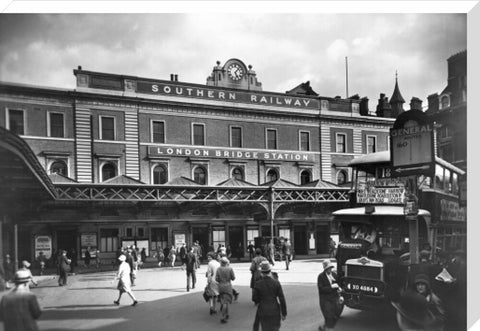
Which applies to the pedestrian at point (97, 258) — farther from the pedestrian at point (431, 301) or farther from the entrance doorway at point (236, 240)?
the pedestrian at point (431, 301)

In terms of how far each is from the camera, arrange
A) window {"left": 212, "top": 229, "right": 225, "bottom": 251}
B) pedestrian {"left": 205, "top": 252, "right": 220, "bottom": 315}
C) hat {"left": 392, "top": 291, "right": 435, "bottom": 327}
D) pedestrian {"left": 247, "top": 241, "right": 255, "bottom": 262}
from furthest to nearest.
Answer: pedestrian {"left": 247, "top": 241, "right": 255, "bottom": 262} → window {"left": 212, "top": 229, "right": 225, "bottom": 251} → pedestrian {"left": 205, "top": 252, "right": 220, "bottom": 315} → hat {"left": 392, "top": 291, "right": 435, "bottom": 327}

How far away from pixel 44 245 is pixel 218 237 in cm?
293

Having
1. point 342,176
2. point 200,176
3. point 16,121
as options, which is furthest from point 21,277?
point 342,176

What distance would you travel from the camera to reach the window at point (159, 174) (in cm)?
746

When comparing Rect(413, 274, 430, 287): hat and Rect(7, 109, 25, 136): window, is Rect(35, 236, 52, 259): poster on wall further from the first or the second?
Rect(413, 274, 430, 287): hat

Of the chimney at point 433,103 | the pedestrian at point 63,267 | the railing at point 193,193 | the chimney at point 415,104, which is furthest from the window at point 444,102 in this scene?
the pedestrian at point 63,267

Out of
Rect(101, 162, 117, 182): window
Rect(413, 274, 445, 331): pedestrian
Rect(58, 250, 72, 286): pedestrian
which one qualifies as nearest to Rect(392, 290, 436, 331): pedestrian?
Rect(413, 274, 445, 331): pedestrian

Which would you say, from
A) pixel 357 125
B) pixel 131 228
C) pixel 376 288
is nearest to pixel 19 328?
pixel 131 228

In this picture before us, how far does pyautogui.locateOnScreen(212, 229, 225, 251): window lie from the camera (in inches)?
316

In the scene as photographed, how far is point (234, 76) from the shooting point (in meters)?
7.75

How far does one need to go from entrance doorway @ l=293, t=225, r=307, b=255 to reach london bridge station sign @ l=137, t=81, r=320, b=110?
2361 millimetres

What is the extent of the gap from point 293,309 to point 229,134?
132 inches

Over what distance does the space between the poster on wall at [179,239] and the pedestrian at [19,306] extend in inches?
98.7

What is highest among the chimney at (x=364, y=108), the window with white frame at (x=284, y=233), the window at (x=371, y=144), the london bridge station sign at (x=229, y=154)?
the chimney at (x=364, y=108)
